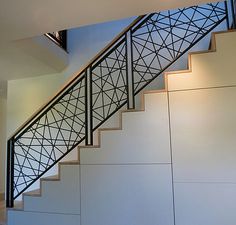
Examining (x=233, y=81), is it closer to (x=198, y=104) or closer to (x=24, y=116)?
(x=198, y=104)

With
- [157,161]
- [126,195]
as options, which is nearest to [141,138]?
[157,161]

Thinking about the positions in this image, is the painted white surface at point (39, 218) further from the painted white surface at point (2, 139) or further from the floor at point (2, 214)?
the painted white surface at point (2, 139)


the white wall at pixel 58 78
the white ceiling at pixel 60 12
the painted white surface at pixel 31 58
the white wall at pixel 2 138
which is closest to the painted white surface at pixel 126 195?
the white ceiling at pixel 60 12

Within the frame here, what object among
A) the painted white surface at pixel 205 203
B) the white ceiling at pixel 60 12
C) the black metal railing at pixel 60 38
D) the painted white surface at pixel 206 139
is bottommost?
the painted white surface at pixel 205 203

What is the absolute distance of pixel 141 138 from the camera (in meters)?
3.13

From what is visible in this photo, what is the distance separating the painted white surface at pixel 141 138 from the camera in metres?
3.06

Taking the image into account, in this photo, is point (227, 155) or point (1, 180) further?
point (1, 180)

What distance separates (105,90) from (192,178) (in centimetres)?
237

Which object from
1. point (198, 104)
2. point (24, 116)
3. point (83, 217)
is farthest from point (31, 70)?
point (198, 104)

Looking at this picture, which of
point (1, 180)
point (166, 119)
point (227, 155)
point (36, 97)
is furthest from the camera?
point (1, 180)

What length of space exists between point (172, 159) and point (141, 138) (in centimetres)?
44

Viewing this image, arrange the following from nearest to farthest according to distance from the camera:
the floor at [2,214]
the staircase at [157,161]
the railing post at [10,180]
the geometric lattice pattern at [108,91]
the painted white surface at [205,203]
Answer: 1. the painted white surface at [205,203]
2. the staircase at [157,161]
3. the railing post at [10,180]
4. the floor at [2,214]
5. the geometric lattice pattern at [108,91]

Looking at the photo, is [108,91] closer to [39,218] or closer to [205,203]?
[39,218]

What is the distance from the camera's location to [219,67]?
2969 mm
